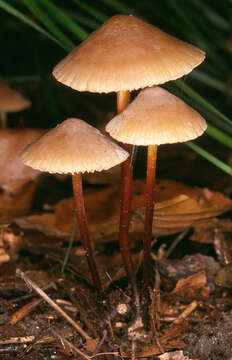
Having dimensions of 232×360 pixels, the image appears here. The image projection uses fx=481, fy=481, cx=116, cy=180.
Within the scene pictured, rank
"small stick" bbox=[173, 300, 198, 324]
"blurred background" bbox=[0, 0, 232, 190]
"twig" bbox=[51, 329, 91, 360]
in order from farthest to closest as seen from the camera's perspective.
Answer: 1. "blurred background" bbox=[0, 0, 232, 190]
2. "small stick" bbox=[173, 300, 198, 324]
3. "twig" bbox=[51, 329, 91, 360]

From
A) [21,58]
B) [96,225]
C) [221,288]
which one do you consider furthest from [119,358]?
[21,58]

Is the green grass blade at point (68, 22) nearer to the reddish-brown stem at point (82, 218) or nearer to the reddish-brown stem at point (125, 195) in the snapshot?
the reddish-brown stem at point (125, 195)

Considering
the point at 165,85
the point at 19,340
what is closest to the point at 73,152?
the point at 165,85

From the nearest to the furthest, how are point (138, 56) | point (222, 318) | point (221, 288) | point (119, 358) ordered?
point (138, 56), point (119, 358), point (222, 318), point (221, 288)

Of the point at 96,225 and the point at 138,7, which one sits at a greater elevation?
the point at 138,7

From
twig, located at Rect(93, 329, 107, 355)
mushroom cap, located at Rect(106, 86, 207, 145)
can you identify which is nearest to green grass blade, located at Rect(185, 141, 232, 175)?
mushroom cap, located at Rect(106, 86, 207, 145)

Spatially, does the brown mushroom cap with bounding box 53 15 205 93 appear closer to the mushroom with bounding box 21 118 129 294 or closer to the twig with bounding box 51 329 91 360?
the mushroom with bounding box 21 118 129 294

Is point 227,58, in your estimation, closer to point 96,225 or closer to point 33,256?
point 96,225
